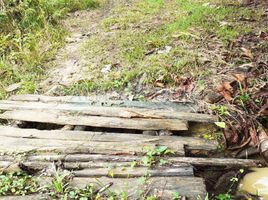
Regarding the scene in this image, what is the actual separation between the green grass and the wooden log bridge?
0.64 m

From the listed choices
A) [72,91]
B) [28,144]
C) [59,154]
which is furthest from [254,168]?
[72,91]

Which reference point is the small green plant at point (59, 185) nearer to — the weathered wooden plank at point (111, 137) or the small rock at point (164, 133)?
the weathered wooden plank at point (111, 137)

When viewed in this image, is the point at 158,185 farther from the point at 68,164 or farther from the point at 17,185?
the point at 17,185

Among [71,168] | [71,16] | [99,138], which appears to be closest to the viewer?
[71,168]

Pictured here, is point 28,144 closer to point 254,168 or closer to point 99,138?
point 99,138

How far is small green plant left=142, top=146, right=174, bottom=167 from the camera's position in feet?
10.6

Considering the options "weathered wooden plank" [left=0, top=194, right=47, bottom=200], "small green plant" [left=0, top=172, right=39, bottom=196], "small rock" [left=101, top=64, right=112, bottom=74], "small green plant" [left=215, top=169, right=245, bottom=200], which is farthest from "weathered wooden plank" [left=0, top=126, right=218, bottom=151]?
"small rock" [left=101, top=64, right=112, bottom=74]

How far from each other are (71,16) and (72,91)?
139 inches

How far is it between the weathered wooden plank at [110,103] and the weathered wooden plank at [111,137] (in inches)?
23.9

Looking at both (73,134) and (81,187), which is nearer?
(81,187)

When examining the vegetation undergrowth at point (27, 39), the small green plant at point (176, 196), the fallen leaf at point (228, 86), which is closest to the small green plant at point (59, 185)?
the small green plant at point (176, 196)

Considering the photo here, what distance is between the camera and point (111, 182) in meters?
3.04

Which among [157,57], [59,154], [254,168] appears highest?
[157,57]

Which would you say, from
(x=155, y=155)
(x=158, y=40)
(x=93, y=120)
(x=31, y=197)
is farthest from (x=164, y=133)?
(x=158, y=40)
